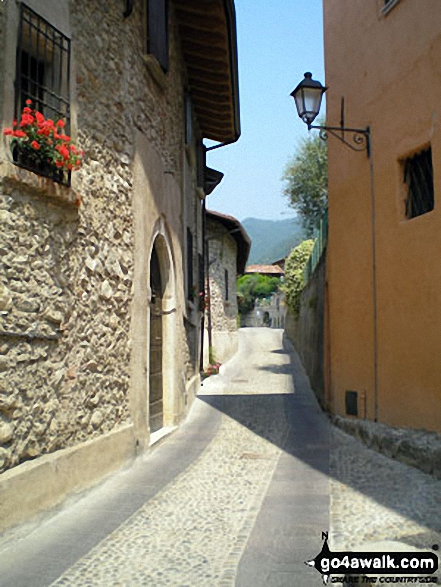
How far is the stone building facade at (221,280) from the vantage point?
1917 cm

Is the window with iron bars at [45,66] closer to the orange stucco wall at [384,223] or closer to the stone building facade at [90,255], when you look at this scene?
the stone building facade at [90,255]

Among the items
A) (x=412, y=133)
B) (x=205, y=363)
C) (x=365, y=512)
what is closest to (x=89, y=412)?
(x=365, y=512)

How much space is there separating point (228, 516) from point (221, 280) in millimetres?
16007

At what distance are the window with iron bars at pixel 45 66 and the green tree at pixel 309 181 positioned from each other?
18.4 meters

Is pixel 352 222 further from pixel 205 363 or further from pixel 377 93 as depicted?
pixel 205 363

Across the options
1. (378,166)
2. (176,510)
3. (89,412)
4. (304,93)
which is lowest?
(176,510)

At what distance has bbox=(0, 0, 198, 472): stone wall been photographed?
421 centimetres

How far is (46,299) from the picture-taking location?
4660 mm

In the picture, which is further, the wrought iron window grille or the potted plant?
the wrought iron window grille

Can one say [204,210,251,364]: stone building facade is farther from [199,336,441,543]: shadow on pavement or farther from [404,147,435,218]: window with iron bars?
[404,147,435,218]: window with iron bars

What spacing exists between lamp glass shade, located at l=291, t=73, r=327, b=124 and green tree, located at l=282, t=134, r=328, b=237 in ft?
50.7

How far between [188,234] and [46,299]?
625 centimetres

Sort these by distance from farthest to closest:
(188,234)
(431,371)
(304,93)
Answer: (188,234), (304,93), (431,371)

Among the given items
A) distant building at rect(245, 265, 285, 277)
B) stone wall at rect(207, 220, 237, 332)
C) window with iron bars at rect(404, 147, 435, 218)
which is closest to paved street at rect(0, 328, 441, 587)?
window with iron bars at rect(404, 147, 435, 218)
